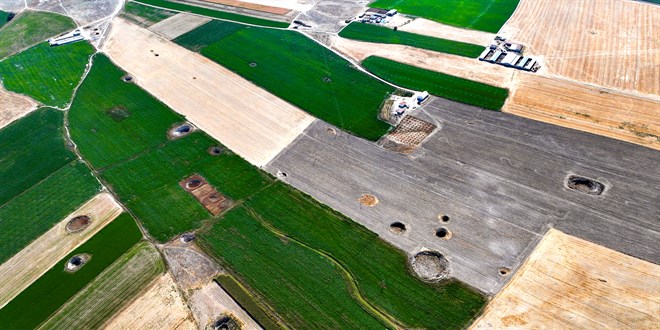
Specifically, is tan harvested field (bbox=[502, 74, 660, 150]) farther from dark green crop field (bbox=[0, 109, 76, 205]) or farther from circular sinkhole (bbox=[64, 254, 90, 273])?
dark green crop field (bbox=[0, 109, 76, 205])

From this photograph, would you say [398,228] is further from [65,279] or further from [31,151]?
[31,151]

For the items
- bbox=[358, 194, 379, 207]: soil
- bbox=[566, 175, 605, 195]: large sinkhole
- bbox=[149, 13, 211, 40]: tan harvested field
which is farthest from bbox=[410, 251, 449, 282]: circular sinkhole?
bbox=[149, 13, 211, 40]: tan harvested field

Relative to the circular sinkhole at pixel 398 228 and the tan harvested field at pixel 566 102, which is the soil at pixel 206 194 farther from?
the tan harvested field at pixel 566 102

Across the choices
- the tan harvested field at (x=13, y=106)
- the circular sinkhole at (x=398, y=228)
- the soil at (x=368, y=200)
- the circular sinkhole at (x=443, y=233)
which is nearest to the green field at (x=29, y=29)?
the tan harvested field at (x=13, y=106)

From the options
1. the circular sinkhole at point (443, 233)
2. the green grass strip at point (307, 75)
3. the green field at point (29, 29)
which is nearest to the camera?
the circular sinkhole at point (443, 233)

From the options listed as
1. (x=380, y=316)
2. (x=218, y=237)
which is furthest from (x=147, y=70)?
(x=380, y=316)

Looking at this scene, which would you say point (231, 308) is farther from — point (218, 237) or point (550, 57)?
point (550, 57)

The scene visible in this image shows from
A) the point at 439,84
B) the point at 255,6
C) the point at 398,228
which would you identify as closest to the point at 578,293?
the point at 398,228
